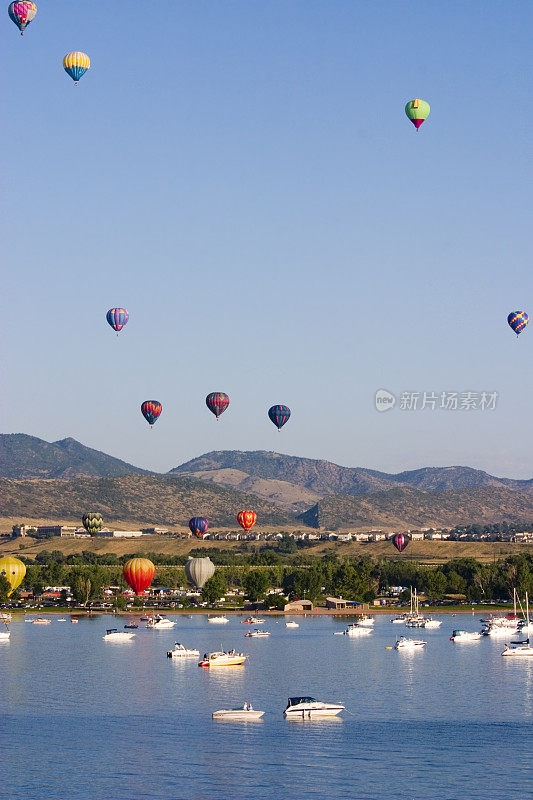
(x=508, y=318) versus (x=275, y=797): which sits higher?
(x=508, y=318)

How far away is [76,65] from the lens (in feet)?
462

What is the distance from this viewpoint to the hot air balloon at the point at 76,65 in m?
141

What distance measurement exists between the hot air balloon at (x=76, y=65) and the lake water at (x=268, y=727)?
220 ft

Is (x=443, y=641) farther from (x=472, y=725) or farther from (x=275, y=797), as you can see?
(x=275, y=797)

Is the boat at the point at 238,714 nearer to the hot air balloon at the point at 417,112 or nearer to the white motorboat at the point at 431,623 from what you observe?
the hot air balloon at the point at 417,112

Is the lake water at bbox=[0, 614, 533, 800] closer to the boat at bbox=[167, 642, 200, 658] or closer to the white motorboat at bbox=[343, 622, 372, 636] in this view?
the boat at bbox=[167, 642, 200, 658]

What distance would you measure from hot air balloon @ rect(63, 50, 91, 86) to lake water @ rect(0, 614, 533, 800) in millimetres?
66954

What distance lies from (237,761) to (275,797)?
9.37 metres

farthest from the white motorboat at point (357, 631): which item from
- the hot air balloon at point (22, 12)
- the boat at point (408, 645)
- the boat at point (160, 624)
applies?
the hot air balloon at point (22, 12)

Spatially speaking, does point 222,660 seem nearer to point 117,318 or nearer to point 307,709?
point 307,709

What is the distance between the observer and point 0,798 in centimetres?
7819

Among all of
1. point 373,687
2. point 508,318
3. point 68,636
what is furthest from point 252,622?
point 373,687

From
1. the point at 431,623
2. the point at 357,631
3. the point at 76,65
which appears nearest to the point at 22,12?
the point at 76,65

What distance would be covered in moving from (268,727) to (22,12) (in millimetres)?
80202
